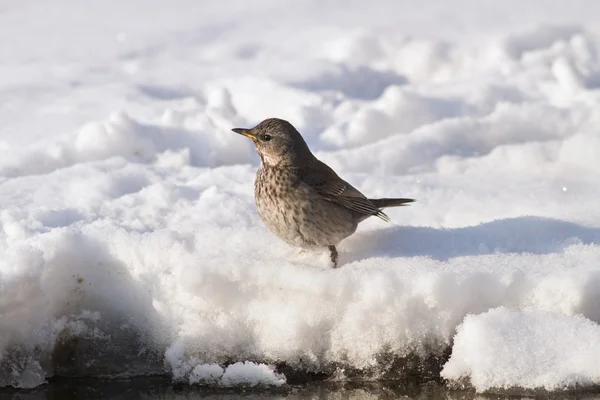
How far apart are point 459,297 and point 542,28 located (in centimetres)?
744

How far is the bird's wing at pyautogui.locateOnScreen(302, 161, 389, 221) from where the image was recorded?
18.0 ft

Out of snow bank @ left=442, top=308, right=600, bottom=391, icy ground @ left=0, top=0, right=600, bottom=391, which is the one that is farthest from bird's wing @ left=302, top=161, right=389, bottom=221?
snow bank @ left=442, top=308, right=600, bottom=391

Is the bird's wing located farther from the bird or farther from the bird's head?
the bird's head

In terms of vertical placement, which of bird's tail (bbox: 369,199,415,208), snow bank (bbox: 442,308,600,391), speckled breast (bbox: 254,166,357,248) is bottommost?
snow bank (bbox: 442,308,600,391)

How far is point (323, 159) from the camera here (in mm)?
7680

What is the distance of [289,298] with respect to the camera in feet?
15.7

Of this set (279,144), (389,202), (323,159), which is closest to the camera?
(279,144)

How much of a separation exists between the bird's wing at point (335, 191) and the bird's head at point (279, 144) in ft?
0.39

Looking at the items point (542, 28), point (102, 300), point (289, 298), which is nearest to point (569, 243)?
point (289, 298)

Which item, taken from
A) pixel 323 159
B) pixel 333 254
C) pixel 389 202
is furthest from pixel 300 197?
pixel 323 159

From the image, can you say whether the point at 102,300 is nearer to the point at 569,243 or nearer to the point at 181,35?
the point at 569,243

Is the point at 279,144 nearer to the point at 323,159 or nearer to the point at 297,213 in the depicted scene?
the point at 297,213

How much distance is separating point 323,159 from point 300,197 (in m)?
2.34

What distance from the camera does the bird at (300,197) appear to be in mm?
5344
